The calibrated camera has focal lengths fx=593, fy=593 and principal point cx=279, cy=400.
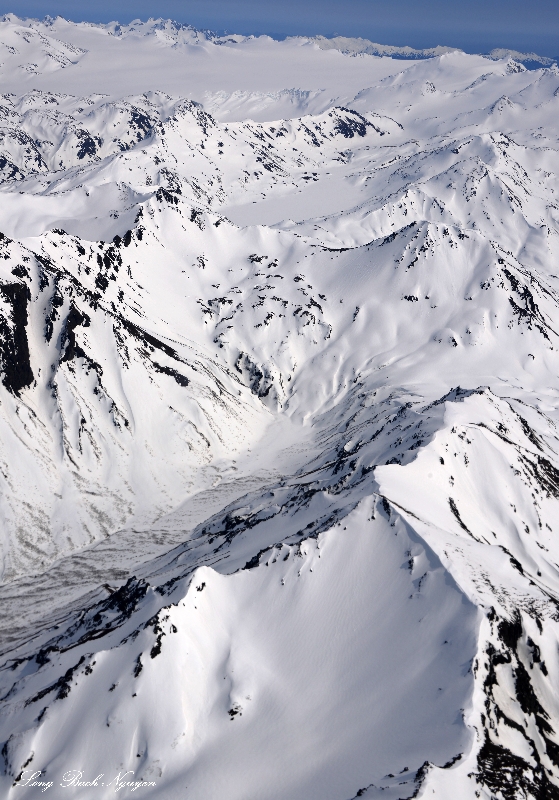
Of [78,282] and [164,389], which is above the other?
[78,282]

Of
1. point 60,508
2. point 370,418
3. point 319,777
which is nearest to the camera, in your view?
point 319,777

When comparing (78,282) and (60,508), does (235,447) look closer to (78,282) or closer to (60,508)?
(60,508)

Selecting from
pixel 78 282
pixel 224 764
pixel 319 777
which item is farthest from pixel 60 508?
pixel 319 777

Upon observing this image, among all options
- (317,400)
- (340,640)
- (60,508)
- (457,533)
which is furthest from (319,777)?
(317,400)

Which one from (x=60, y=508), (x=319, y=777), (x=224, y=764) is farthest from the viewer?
(x=60, y=508)

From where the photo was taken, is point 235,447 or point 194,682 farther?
point 235,447

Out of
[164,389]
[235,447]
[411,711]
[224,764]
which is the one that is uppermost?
[411,711]

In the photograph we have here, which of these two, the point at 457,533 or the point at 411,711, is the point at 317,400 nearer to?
the point at 457,533

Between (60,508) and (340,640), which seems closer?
(340,640)

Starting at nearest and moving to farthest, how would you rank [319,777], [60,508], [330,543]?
[319,777], [330,543], [60,508]
